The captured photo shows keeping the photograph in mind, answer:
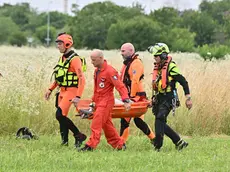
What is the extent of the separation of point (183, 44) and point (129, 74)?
32.3 metres

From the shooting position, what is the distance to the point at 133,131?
42.0ft

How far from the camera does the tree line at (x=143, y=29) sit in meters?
43.4

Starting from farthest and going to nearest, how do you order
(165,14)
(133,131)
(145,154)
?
(165,14), (133,131), (145,154)

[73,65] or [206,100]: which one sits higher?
[73,65]

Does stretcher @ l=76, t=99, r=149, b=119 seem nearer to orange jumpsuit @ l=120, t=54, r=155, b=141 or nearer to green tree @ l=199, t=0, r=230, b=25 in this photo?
orange jumpsuit @ l=120, t=54, r=155, b=141

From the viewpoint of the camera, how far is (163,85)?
9.48 m

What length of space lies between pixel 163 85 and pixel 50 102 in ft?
12.7

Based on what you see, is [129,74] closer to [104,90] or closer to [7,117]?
[104,90]

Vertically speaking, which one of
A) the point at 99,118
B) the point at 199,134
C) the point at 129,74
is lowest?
the point at 199,134

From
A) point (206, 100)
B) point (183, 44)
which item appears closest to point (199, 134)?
point (206, 100)

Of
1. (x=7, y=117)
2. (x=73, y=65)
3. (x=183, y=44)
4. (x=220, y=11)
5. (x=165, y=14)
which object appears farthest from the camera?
(x=220, y=11)

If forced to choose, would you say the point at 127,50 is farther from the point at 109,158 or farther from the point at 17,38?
the point at 17,38

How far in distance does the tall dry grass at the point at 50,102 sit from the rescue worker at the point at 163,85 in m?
2.93

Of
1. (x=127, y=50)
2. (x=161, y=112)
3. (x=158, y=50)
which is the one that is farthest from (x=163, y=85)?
(x=127, y=50)
